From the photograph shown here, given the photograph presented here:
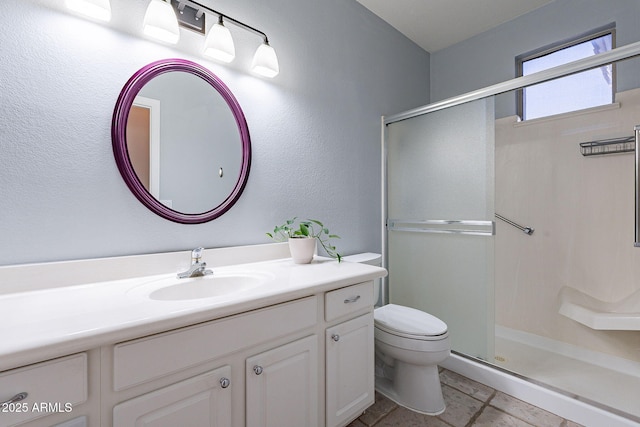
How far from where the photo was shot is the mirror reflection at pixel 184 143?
1.25 m

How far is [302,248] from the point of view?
1472mm

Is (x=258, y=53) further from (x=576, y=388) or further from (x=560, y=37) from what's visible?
(x=576, y=388)

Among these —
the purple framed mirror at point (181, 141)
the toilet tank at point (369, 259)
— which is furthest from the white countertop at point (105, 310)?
the toilet tank at point (369, 259)

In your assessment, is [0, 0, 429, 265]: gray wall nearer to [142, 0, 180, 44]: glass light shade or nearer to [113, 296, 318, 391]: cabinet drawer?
[142, 0, 180, 44]: glass light shade

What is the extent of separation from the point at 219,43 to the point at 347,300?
1263 mm

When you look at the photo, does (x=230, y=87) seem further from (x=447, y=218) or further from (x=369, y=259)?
(x=447, y=218)

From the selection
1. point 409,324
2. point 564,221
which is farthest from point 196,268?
point 564,221


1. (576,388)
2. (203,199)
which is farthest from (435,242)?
(203,199)

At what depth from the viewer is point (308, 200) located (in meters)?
1.81

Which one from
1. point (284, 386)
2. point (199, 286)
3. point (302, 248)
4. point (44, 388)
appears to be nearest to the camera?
point (44, 388)

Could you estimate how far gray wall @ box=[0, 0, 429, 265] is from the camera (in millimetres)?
1025

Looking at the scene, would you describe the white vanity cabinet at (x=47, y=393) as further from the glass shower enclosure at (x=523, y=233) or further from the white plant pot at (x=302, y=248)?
the glass shower enclosure at (x=523, y=233)

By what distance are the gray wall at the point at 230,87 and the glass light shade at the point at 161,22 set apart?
0.07 m

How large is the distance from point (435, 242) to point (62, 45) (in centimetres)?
214
